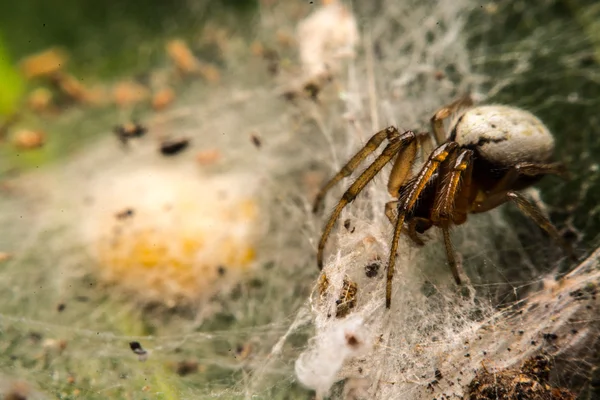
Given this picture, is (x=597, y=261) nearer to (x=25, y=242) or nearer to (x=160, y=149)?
(x=160, y=149)

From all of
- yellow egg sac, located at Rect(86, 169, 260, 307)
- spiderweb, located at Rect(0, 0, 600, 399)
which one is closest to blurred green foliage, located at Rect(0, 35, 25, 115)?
spiderweb, located at Rect(0, 0, 600, 399)

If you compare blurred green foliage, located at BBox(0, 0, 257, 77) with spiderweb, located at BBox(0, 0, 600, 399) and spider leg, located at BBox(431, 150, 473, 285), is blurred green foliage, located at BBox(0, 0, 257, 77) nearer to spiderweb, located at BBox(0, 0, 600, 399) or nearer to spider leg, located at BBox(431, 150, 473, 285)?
spiderweb, located at BBox(0, 0, 600, 399)

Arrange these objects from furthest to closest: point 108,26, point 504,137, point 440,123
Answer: point 108,26, point 440,123, point 504,137

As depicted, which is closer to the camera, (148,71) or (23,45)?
(23,45)

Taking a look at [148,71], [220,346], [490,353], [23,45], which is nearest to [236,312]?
[220,346]

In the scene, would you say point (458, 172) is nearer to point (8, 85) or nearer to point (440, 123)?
point (440, 123)

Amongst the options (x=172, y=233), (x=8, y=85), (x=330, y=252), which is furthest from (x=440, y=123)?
(x=8, y=85)

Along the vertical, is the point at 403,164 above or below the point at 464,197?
above
